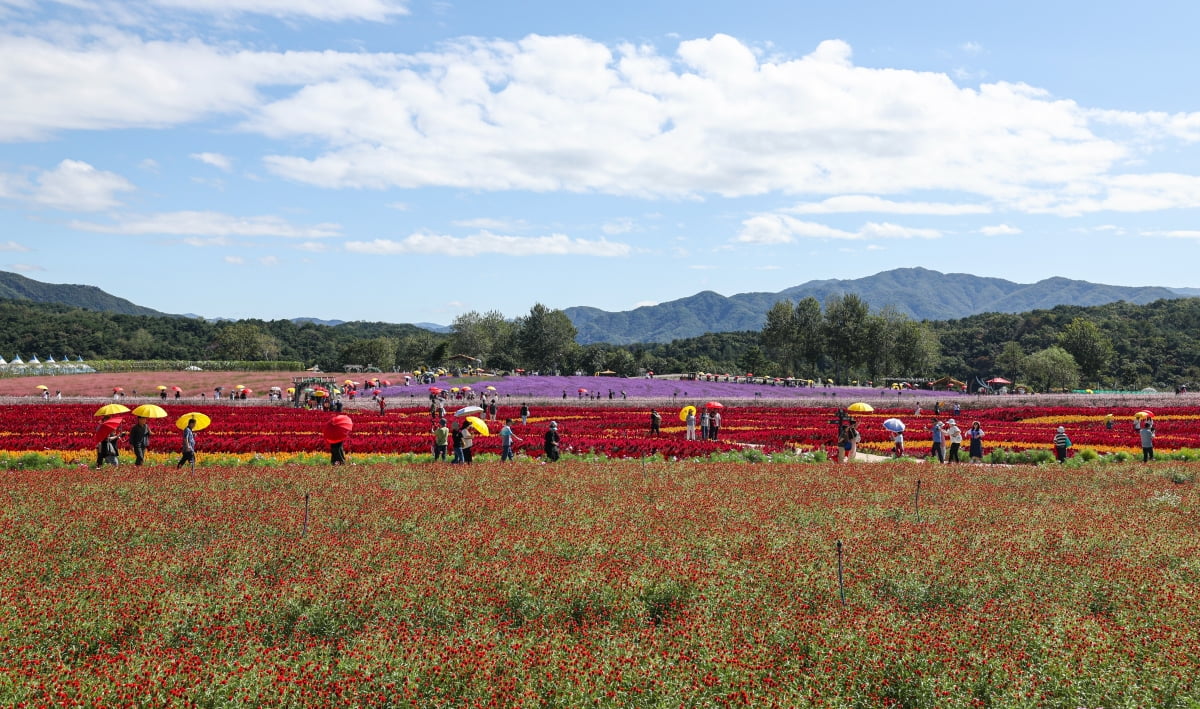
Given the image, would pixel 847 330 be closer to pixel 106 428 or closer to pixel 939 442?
pixel 939 442

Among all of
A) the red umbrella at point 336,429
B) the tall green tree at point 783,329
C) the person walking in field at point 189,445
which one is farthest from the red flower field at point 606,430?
the tall green tree at point 783,329

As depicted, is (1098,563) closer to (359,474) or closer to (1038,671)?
(1038,671)

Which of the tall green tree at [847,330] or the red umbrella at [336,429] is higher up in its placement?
the tall green tree at [847,330]

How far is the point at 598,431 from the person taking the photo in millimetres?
33156

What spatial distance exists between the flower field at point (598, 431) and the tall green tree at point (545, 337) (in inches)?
3023

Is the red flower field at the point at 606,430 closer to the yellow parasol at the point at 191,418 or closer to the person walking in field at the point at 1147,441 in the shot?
the person walking in field at the point at 1147,441

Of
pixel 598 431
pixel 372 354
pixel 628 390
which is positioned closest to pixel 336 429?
pixel 598 431

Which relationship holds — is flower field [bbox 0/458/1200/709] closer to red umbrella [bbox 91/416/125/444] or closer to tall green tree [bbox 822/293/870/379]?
red umbrella [bbox 91/416/125/444]

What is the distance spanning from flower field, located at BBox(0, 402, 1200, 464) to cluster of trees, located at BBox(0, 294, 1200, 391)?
60.9m

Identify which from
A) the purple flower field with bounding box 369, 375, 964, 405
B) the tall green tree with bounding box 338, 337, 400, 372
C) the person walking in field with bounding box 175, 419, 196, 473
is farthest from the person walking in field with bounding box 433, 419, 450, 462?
the tall green tree with bounding box 338, 337, 400, 372

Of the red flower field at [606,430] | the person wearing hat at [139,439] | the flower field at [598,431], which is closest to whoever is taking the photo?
the person wearing hat at [139,439]

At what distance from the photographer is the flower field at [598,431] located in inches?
1002

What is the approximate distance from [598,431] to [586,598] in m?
23.8

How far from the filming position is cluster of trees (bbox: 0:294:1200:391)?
107m
